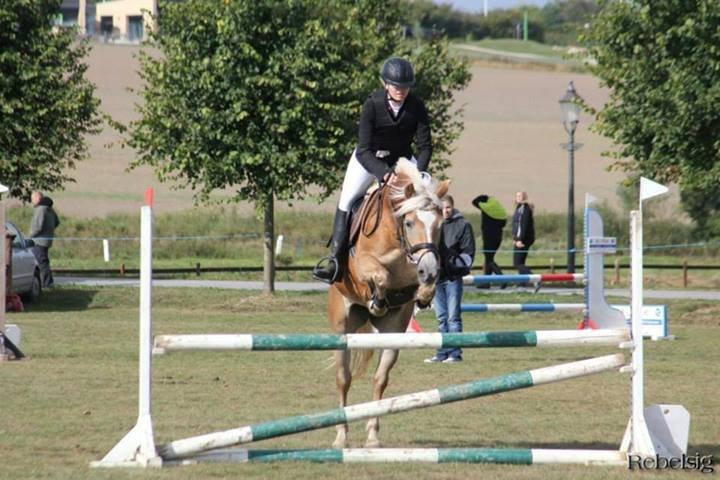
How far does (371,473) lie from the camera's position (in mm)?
8125

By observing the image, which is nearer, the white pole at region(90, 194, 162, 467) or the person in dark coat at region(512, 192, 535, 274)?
the white pole at region(90, 194, 162, 467)

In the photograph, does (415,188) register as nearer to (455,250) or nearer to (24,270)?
(455,250)

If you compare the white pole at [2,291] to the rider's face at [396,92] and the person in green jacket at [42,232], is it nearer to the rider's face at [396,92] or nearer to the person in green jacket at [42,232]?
the rider's face at [396,92]

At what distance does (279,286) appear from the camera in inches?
1198

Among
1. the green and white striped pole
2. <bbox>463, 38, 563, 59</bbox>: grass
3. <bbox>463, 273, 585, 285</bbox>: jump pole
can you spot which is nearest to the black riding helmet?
the green and white striped pole

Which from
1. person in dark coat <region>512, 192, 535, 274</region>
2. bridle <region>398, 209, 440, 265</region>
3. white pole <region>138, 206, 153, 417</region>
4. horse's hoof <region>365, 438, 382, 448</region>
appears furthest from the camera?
person in dark coat <region>512, 192, 535, 274</region>

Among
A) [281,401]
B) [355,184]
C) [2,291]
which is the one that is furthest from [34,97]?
[355,184]

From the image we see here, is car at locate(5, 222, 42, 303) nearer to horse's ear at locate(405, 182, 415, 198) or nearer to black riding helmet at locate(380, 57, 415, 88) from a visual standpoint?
black riding helmet at locate(380, 57, 415, 88)

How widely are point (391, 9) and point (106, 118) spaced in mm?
13953

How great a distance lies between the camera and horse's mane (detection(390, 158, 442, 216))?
30.0ft

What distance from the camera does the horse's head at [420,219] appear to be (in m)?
8.88

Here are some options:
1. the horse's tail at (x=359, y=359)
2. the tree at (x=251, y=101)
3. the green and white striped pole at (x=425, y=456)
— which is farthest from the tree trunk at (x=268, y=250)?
the green and white striped pole at (x=425, y=456)

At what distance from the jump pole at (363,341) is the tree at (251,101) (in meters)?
17.6

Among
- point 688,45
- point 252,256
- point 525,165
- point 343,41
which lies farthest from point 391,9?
point 525,165
